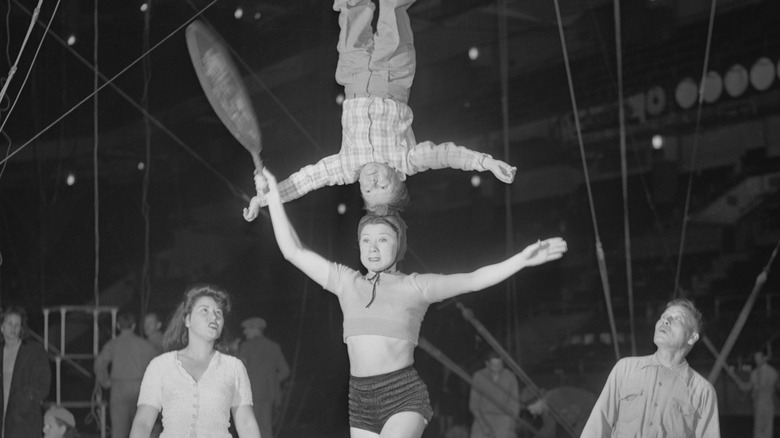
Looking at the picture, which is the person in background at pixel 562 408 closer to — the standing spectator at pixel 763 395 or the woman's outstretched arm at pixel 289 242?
the standing spectator at pixel 763 395

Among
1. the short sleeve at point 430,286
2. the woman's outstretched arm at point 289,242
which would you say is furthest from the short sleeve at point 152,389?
the short sleeve at point 430,286

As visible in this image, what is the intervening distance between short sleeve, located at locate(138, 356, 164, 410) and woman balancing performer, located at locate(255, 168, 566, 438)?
1.68 feet

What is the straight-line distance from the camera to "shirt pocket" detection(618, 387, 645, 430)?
11.8ft

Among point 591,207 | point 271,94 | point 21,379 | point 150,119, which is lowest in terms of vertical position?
point 21,379

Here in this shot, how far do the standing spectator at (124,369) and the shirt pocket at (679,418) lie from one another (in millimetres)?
3053

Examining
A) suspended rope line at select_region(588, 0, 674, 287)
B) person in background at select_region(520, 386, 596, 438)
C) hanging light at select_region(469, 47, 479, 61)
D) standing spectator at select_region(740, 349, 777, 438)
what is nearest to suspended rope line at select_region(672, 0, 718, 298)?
suspended rope line at select_region(588, 0, 674, 287)

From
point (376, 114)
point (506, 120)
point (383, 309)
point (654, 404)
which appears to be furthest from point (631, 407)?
point (506, 120)

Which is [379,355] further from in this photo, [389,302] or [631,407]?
[631,407]

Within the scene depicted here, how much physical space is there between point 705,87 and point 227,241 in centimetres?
300

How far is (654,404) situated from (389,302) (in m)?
0.95

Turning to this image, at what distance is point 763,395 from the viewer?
6250 millimetres

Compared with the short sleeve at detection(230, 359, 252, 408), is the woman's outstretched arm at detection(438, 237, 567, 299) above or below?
above

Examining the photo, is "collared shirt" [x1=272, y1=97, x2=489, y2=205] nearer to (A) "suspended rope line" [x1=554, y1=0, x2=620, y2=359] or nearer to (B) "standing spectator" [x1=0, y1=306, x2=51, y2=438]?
(B) "standing spectator" [x1=0, y1=306, x2=51, y2=438]

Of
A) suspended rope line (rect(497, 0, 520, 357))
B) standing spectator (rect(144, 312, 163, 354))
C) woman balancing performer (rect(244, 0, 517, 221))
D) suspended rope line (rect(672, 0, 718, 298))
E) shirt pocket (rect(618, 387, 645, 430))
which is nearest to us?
shirt pocket (rect(618, 387, 645, 430))
